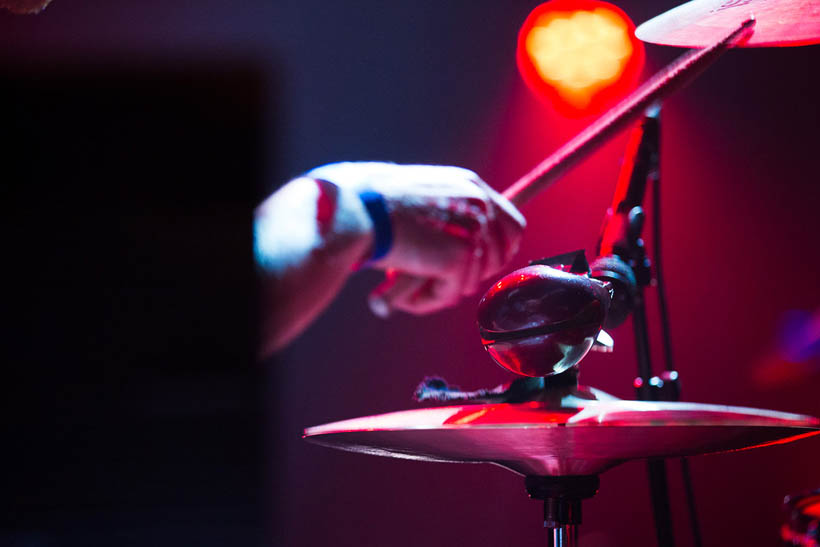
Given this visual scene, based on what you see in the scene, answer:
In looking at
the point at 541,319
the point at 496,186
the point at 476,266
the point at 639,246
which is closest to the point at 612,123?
the point at 639,246

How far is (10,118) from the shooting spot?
46cm

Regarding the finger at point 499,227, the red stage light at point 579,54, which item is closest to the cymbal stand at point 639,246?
the finger at point 499,227

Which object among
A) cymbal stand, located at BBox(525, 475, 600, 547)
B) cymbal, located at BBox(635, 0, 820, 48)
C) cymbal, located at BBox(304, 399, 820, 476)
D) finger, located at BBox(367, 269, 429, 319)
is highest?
cymbal, located at BBox(635, 0, 820, 48)

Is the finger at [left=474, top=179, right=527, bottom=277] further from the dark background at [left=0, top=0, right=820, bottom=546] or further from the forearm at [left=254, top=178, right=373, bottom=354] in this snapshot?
the dark background at [left=0, top=0, right=820, bottom=546]

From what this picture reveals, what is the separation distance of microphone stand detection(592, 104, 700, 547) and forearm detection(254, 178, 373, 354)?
27cm

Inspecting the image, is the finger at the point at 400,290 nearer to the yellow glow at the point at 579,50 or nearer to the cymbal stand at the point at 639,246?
the cymbal stand at the point at 639,246

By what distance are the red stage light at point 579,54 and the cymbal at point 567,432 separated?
1523mm

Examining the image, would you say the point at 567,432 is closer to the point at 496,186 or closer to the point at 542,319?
the point at 542,319

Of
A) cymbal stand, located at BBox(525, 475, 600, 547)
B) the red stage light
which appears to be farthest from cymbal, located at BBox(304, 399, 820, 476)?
the red stage light

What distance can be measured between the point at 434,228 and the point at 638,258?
29cm

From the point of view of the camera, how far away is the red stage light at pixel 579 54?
197cm

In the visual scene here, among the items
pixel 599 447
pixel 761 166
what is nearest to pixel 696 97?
pixel 761 166

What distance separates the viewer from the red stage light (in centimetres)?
197

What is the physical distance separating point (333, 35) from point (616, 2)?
0.83 meters
